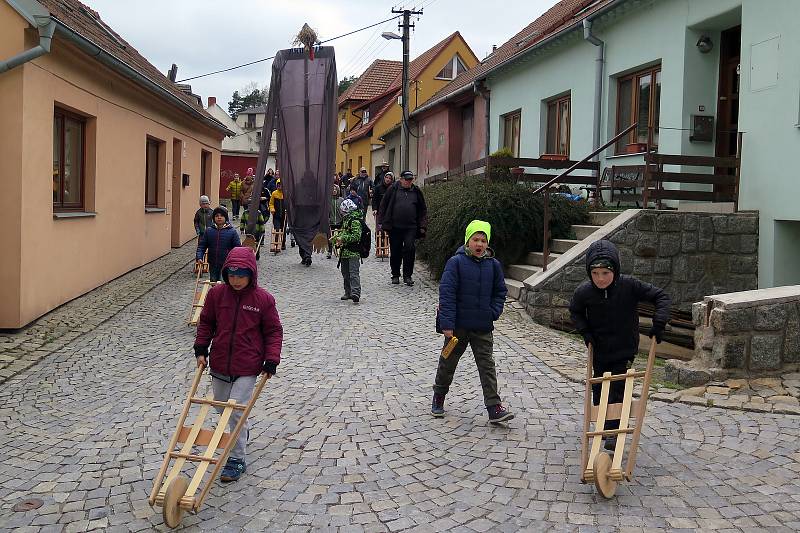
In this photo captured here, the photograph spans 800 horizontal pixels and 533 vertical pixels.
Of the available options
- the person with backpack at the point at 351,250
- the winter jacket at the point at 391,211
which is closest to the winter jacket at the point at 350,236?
the person with backpack at the point at 351,250

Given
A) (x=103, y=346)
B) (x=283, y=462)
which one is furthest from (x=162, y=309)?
(x=283, y=462)

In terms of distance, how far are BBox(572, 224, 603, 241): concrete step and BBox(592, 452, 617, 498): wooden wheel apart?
673cm

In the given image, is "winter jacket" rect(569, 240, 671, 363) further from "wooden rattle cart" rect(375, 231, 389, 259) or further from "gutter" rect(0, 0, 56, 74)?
"wooden rattle cart" rect(375, 231, 389, 259)

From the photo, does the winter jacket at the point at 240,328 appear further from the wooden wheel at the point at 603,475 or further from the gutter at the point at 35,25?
the gutter at the point at 35,25

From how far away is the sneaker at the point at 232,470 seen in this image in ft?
14.9

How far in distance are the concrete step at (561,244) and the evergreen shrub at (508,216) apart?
0.18 meters

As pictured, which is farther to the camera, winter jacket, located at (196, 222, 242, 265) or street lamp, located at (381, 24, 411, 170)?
street lamp, located at (381, 24, 411, 170)

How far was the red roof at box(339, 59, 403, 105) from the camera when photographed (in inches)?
1785

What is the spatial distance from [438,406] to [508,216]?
572 centimetres

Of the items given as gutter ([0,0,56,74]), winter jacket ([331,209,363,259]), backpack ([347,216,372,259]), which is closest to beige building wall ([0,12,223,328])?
gutter ([0,0,56,74])

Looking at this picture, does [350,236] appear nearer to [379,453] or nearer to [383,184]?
[379,453]

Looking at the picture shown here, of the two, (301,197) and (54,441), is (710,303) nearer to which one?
(54,441)

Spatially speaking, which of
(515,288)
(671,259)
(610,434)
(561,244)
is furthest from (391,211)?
(610,434)

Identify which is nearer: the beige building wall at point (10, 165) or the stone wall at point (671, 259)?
the beige building wall at point (10, 165)
